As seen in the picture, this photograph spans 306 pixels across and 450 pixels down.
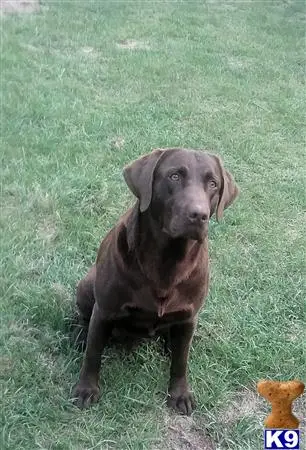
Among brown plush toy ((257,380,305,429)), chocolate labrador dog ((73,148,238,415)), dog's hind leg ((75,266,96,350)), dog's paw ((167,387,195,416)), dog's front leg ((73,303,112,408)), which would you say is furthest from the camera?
dog's hind leg ((75,266,96,350))

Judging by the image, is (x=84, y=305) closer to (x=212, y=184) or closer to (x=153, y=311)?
(x=153, y=311)

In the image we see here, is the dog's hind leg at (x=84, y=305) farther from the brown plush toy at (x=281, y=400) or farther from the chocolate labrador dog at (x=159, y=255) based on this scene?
the brown plush toy at (x=281, y=400)

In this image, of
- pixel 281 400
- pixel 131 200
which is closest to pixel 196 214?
pixel 281 400

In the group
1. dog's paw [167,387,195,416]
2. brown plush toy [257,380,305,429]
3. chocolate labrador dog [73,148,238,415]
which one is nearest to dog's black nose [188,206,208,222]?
chocolate labrador dog [73,148,238,415]

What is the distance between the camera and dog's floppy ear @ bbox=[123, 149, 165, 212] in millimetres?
2539

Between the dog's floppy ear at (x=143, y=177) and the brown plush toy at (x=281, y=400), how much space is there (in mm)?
785

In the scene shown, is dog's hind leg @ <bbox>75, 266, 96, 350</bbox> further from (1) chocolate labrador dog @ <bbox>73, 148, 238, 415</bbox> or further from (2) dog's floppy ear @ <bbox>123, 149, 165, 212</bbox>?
(2) dog's floppy ear @ <bbox>123, 149, 165, 212</bbox>

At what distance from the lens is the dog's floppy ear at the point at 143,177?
254 centimetres

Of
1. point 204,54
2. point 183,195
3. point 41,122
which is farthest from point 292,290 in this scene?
point 204,54

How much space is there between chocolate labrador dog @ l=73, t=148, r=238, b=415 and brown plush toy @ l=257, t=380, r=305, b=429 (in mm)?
500

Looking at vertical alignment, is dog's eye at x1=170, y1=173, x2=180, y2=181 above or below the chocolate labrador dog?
above

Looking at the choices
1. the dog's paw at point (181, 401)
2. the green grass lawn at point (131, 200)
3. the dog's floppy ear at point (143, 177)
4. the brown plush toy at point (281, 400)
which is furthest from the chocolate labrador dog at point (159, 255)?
the brown plush toy at point (281, 400)

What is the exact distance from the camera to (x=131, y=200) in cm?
455

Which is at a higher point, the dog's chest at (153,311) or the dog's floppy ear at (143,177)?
the dog's floppy ear at (143,177)
